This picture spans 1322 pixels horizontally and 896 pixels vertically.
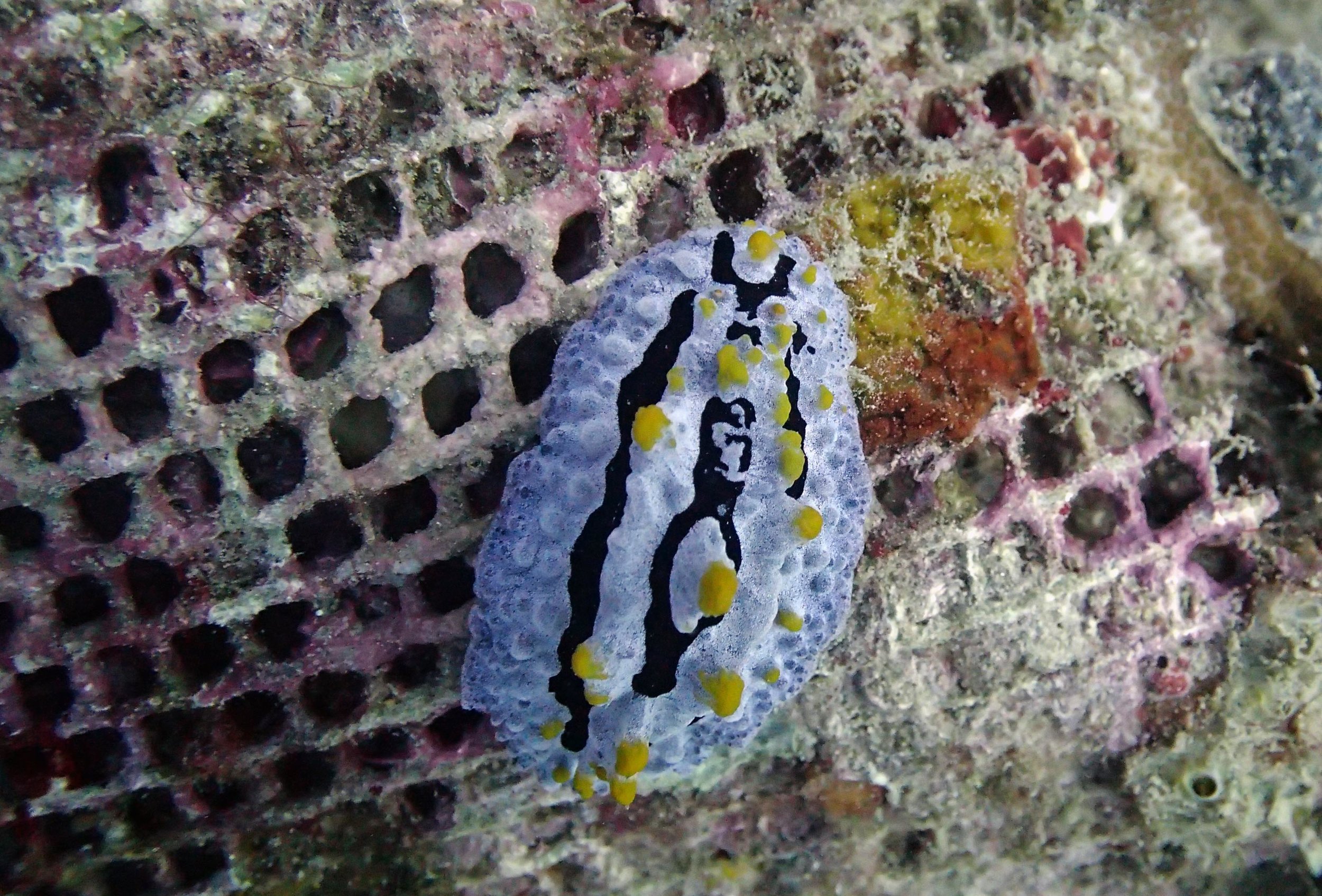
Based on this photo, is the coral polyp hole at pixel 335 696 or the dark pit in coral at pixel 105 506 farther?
the coral polyp hole at pixel 335 696

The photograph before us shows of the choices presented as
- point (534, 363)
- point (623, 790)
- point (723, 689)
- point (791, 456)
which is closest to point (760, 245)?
point (791, 456)

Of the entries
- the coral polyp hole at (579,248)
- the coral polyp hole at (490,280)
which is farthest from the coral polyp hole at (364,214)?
the coral polyp hole at (579,248)

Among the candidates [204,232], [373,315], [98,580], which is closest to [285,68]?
[204,232]

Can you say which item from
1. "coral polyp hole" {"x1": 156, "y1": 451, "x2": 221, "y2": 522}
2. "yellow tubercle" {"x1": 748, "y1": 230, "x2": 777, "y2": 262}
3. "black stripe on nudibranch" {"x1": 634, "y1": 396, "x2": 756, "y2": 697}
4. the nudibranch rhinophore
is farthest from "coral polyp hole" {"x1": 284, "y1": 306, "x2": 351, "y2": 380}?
"yellow tubercle" {"x1": 748, "y1": 230, "x2": 777, "y2": 262}

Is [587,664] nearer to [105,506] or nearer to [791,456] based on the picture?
[791,456]

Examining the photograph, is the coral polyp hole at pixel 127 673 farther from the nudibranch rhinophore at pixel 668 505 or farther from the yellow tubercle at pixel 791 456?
the yellow tubercle at pixel 791 456

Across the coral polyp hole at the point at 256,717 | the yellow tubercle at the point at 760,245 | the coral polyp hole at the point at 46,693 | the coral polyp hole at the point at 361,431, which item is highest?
the yellow tubercle at the point at 760,245

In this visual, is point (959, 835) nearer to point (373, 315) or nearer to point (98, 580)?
point (373, 315)

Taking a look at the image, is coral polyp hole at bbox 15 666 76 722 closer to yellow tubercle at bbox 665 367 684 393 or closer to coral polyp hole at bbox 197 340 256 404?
coral polyp hole at bbox 197 340 256 404
